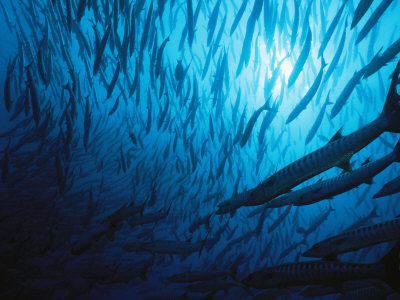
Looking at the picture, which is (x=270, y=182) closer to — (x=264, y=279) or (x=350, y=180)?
(x=350, y=180)

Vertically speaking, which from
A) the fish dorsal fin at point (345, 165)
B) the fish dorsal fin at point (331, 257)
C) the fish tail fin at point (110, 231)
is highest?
the fish dorsal fin at point (345, 165)

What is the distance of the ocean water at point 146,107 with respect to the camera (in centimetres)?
467

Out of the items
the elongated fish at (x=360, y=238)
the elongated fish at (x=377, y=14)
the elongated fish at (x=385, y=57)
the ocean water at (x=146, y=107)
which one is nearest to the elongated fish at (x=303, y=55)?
the ocean water at (x=146, y=107)

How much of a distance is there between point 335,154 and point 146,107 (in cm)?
816

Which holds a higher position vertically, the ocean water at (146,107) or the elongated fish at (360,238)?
the ocean water at (146,107)

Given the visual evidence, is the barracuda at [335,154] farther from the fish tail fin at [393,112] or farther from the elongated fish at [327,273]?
the elongated fish at [327,273]

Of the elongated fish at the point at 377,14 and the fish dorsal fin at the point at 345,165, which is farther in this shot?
the elongated fish at the point at 377,14

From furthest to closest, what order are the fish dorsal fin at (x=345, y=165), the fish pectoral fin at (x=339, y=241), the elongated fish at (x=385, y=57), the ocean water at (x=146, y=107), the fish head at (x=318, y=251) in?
1. the ocean water at (x=146, y=107)
2. the elongated fish at (x=385, y=57)
3. the fish head at (x=318, y=251)
4. the fish pectoral fin at (x=339, y=241)
5. the fish dorsal fin at (x=345, y=165)

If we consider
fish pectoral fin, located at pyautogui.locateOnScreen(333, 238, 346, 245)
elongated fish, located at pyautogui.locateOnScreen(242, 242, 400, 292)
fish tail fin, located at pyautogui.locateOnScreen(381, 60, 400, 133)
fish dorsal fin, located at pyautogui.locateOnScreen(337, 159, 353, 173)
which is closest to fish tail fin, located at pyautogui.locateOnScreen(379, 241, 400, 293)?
elongated fish, located at pyautogui.locateOnScreen(242, 242, 400, 292)

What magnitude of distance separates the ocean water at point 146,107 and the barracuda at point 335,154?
0.11 metres

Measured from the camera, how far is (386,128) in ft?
6.78

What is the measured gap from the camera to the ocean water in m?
4.67

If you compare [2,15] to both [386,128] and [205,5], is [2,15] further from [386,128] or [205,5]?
[386,128]

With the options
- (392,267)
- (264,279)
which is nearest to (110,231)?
(264,279)
